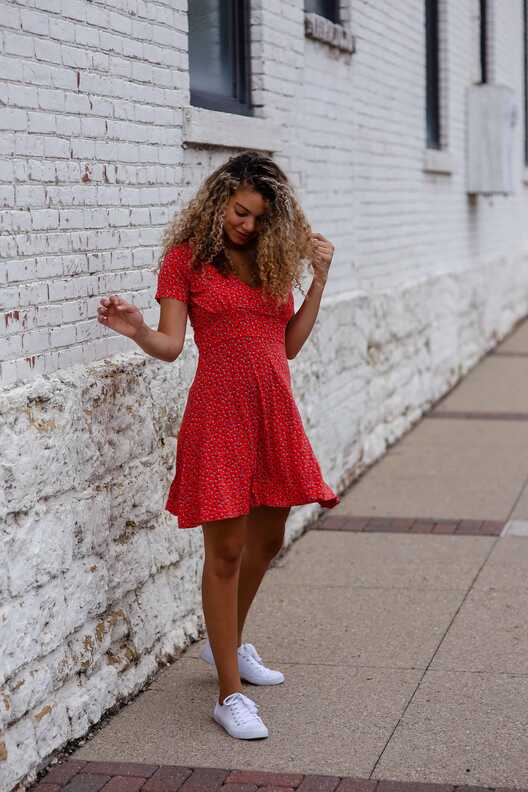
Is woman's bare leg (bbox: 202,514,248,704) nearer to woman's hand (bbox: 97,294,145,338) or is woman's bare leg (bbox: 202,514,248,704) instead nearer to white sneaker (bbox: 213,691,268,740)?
white sneaker (bbox: 213,691,268,740)

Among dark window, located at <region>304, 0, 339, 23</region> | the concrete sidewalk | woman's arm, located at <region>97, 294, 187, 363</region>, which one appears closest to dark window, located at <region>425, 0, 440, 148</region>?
dark window, located at <region>304, 0, 339, 23</region>

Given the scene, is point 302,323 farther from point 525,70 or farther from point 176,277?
point 525,70

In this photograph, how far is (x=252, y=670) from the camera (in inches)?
169

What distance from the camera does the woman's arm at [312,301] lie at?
3979mm

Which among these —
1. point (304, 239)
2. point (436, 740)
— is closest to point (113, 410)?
point (304, 239)

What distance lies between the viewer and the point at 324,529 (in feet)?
21.3

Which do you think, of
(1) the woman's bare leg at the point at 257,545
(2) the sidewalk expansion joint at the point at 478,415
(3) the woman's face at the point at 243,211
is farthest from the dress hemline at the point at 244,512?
(2) the sidewalk expansion joint at the point at 478,415

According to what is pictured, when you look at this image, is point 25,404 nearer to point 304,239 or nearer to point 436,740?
point 304,239

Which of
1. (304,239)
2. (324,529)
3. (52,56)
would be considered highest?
(52,56)

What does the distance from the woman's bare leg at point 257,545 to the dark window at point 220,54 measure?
6.34 ft

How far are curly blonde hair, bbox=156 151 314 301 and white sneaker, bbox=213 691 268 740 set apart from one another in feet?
4.10

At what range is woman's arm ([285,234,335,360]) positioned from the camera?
3.98 m

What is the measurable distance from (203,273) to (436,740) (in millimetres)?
1563

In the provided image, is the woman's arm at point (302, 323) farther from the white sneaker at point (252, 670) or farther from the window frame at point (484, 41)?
the window frame at point (484, 41)
